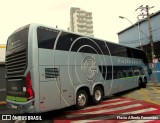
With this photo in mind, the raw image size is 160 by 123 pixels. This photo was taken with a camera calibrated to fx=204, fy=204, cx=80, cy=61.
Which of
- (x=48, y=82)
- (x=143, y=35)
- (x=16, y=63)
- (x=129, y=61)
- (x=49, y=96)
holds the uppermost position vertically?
(x=143, y=35)

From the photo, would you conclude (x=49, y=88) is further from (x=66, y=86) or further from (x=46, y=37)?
(x=46, y=37)

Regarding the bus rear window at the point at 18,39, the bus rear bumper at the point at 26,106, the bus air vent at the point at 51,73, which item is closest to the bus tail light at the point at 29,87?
the bus rear bumper at the point at 26,106

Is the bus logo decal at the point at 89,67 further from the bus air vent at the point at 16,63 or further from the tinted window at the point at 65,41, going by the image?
the bus air vent at the point at 16,63

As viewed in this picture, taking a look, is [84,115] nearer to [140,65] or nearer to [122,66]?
[122,66]

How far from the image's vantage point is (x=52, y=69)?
8664 mm

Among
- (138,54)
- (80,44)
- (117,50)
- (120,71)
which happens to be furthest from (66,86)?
(138,54)

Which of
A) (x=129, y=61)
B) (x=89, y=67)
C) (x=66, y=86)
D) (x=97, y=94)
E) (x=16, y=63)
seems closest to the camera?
(x=16, y=63)

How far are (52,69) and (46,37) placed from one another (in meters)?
1.39

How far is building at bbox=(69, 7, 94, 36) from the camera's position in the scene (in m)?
131

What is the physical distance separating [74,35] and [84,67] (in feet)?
5.77

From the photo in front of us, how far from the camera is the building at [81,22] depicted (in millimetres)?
131375

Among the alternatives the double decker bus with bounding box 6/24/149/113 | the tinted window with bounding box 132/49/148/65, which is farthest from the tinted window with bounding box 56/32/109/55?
the tinted window with bounding box 132/49/148/65

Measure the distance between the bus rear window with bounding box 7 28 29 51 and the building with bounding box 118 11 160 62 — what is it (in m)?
35.4

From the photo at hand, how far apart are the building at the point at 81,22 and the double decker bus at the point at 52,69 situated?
119531 mm
